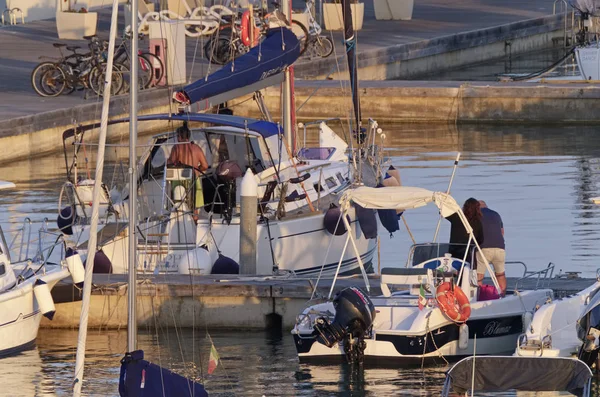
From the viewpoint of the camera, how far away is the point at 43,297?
16391 mm

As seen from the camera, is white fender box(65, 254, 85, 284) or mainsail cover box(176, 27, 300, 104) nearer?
white fender box(65, 254, 85, 284)

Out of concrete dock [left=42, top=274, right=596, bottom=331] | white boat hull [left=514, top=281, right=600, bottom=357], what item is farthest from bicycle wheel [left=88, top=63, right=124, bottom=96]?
white boat hull [left=514, top=281, right=600, bottom=357]

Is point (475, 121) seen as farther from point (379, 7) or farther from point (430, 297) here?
point (430, 297)

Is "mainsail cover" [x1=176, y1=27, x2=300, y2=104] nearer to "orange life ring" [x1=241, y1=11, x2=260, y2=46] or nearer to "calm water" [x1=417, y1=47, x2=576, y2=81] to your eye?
"orange life ring" [x1=241, y1=11, x2=260, y2=46]

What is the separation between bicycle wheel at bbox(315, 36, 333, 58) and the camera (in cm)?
4162

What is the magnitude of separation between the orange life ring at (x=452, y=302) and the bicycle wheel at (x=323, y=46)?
26486 mm

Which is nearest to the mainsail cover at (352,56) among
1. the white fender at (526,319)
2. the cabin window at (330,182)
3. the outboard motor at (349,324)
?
the cabin window at (330,182)

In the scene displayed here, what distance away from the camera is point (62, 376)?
15.4 m

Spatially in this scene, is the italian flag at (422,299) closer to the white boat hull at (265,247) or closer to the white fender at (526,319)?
the white fender at (526,319)

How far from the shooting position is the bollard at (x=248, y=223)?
17797mm

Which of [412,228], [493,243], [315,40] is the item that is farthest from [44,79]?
[493,243]

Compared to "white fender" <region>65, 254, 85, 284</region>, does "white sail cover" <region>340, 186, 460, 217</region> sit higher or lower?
higher

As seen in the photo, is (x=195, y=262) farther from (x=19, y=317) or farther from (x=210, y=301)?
(x=19, y=317)

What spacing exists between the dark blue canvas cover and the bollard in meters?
6.18
